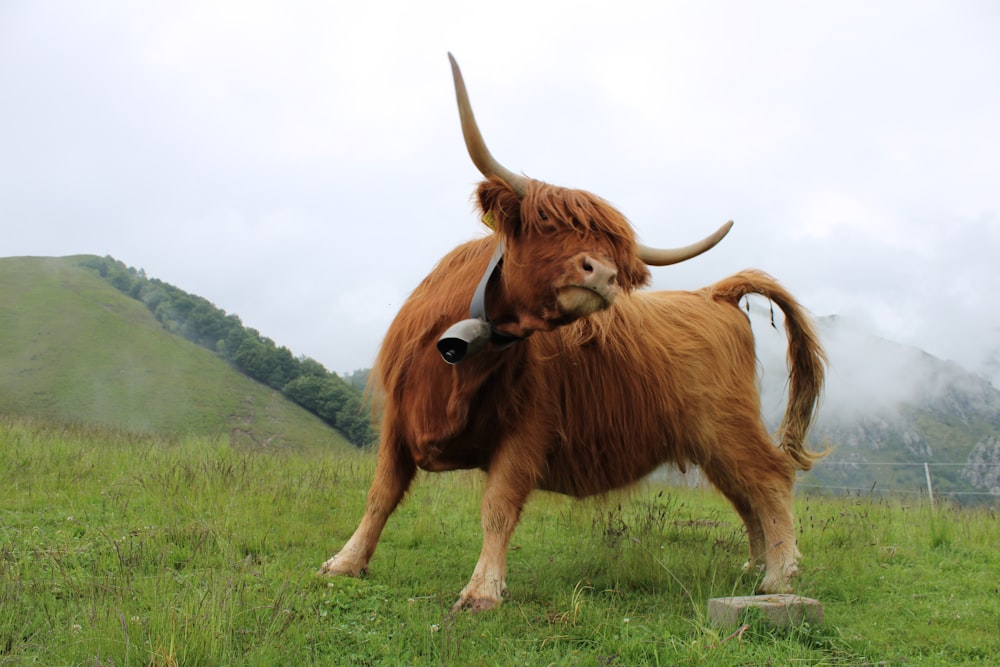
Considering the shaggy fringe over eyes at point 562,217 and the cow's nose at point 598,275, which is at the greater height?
the shaggy fringe over eyes at point 562,217

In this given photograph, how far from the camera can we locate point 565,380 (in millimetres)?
4293

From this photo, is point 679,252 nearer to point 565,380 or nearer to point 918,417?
point 565,380

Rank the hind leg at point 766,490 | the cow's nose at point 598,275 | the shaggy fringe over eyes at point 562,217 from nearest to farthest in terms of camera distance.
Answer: the cow's nose at point 598,275 < the shaggy fringe over eyes at point 562,217 < the hind leg at point 766,490

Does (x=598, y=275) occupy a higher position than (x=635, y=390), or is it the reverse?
(x=598, y=275)

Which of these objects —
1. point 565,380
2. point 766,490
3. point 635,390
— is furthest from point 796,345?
point 565,380

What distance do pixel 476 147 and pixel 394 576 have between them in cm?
245

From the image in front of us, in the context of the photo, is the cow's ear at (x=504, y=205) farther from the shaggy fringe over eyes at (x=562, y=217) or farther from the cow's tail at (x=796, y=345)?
the cow's tail at (x=796, y=345)

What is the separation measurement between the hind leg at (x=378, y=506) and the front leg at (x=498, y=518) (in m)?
0.66

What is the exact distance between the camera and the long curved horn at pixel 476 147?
3.19 m

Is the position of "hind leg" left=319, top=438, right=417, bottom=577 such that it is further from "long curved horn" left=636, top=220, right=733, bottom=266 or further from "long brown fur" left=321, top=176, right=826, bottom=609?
"long curved horn" left=636, top=220, right=733, bottom=266

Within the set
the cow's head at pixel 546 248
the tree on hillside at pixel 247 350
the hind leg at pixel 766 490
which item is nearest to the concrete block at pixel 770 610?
the hind leg at pixel 766 490

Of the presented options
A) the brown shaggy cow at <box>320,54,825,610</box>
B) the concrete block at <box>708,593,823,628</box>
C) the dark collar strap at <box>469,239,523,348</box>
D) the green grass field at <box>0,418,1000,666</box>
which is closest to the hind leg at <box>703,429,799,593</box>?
the brown shaggy cow at <box>320,54,825,610</box>

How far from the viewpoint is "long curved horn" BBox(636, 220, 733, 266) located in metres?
4.15

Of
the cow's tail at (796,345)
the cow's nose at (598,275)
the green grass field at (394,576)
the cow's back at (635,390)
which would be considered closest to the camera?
the green grass field at (394,576)
